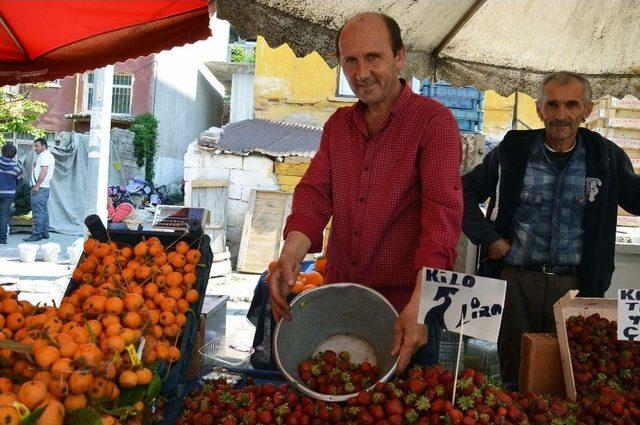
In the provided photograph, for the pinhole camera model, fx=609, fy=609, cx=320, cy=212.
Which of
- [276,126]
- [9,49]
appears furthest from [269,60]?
[9,49]

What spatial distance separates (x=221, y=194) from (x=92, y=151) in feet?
15.6

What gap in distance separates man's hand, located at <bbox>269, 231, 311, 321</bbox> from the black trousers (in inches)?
52.7

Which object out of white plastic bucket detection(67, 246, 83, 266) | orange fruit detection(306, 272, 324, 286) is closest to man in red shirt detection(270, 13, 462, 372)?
orange fruit detection(306, 272, 324, 286)

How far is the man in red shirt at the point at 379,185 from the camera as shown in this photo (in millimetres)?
1904

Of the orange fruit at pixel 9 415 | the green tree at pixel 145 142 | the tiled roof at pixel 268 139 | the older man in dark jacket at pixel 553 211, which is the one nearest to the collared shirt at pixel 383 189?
the older man in dark jacket at pixel 553 211

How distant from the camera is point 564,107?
2809 mm

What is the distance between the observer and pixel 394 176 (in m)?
2.05

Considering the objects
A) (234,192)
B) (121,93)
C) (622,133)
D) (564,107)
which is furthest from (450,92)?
(121,93)

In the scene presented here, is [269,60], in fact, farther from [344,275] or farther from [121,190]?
[344,275]

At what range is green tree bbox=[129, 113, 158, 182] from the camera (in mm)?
17453

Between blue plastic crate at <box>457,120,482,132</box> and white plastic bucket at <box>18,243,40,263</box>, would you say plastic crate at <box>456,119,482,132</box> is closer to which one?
blue plastic crate at <box>457,120,482,132</box>

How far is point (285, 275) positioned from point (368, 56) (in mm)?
747

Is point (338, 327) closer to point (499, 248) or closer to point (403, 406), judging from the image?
point (403, 406)

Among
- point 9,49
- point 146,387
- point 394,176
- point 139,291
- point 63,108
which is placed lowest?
point 146,387
